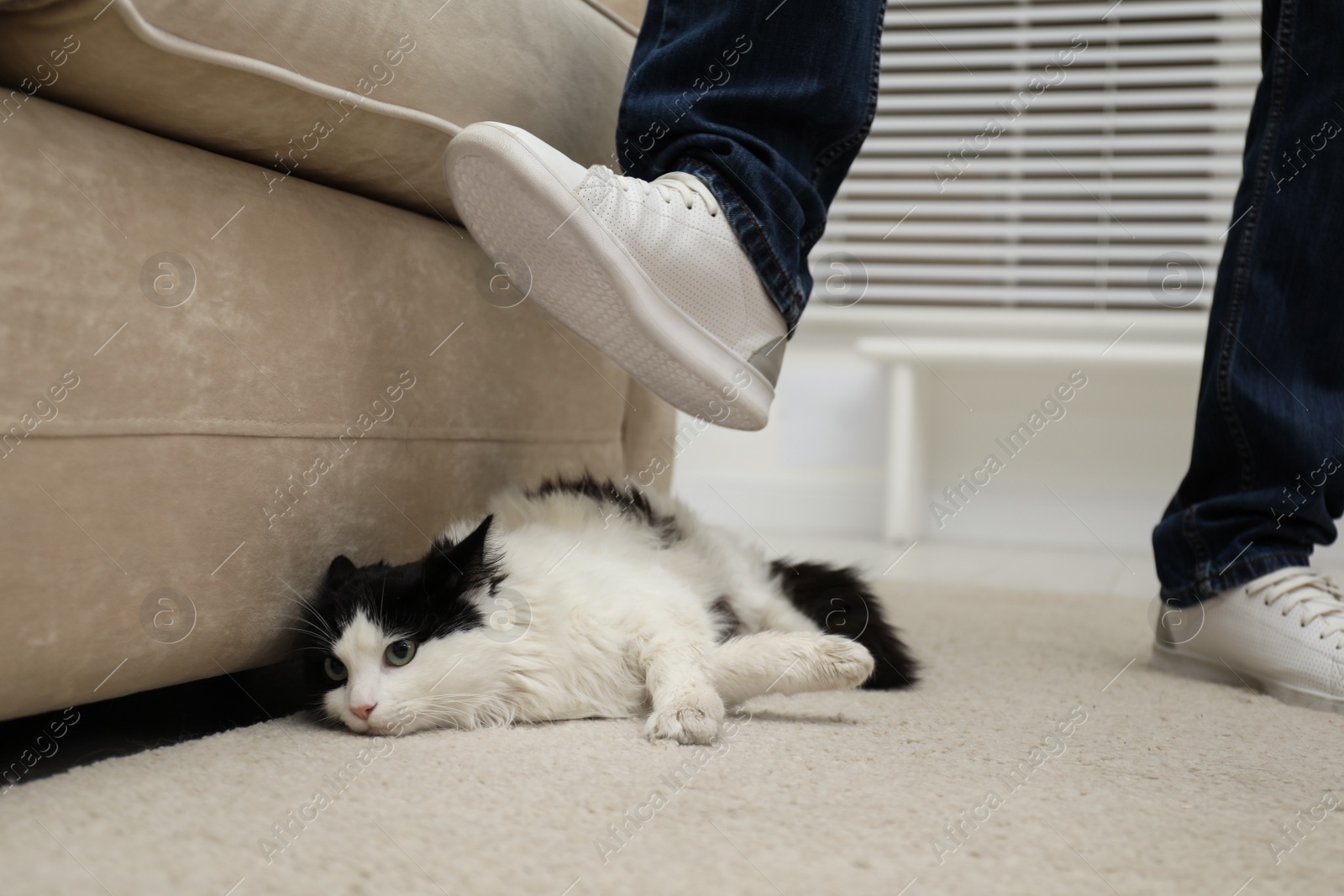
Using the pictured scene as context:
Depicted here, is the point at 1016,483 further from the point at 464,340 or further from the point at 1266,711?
the point at 464,340

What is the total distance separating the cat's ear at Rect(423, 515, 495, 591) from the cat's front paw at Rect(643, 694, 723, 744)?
0.22 m

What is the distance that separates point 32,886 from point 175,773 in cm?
19

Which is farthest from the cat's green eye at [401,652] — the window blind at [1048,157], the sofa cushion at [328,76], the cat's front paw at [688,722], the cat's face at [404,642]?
the window blind at [1048,157]

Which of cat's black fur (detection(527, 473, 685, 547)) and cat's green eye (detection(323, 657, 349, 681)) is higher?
cat's black fur (detection(527, 473, 685, 547))

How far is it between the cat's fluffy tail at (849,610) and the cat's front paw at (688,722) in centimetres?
30

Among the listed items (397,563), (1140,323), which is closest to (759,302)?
(397,563)

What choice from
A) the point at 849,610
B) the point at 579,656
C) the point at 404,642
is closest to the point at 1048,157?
the point at 849,610

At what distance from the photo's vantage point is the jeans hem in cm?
117

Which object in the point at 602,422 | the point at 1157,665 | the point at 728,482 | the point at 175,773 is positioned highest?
the point at 602,422

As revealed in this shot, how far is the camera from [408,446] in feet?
3.56

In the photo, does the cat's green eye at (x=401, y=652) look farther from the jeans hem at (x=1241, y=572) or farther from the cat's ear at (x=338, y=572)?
the jeans hem at (x=1241, y=572)

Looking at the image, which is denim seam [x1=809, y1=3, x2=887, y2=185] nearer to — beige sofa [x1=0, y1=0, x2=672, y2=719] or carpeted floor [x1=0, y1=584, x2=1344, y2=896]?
beige sofa [x1=0, y1=0, x2=672, y2=719]

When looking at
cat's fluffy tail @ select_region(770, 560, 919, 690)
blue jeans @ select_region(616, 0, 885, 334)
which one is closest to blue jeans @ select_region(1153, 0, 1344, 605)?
cat's fluffy tail @ select_region(770, 560, 919, 690)

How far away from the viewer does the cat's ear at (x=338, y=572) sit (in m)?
0.97
